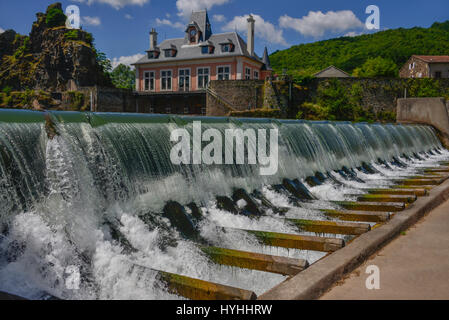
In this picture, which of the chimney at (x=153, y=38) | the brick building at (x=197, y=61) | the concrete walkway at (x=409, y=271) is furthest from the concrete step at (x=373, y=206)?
the chimney at (x=153, y=38)

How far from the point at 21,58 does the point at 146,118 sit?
54.0 metres

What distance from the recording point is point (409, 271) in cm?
349

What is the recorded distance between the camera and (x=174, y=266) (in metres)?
3.94

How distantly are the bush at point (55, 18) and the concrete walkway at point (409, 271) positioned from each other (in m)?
56.7

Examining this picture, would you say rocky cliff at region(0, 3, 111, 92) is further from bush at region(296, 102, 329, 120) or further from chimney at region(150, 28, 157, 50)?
bush at region(296, 102, 329, 120)

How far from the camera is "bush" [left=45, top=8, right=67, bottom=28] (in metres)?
52.1

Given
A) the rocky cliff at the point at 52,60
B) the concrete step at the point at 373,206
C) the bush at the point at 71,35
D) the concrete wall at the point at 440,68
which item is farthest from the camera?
the concrete wall at the point at 440,68

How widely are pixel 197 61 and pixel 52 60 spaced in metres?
19.0

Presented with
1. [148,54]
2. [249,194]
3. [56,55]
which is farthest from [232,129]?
[56,55]

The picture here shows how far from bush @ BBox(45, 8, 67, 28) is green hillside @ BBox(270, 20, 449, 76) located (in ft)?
102

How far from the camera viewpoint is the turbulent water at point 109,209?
3.55 m

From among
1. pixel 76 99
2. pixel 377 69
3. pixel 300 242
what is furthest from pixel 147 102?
pixel 300 242

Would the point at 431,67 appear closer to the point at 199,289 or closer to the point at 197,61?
the point at 197,61

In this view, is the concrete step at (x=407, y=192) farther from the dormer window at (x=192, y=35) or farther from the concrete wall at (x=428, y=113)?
the dormer window at (x=192, y=35)
